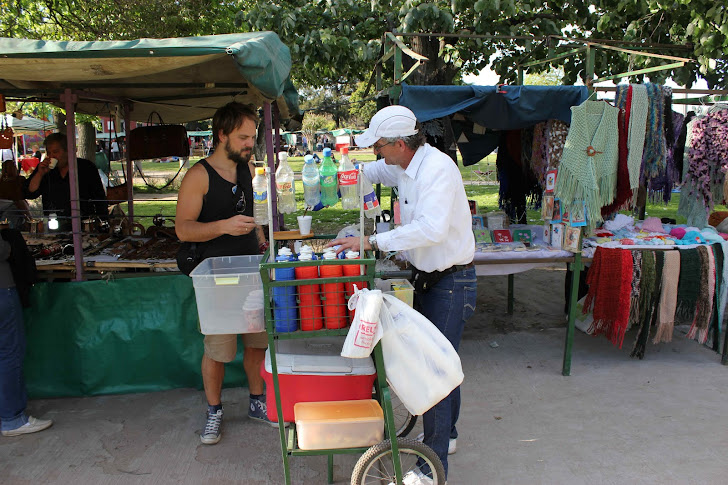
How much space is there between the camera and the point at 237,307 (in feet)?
8.52

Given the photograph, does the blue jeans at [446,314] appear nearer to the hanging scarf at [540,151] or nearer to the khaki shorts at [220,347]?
the khaki shorts at [220,347]

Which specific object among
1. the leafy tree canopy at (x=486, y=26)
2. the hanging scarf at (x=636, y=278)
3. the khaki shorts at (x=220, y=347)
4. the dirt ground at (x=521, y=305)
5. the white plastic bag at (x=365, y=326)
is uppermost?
the leafy tree canopy at (x=486, y=26)

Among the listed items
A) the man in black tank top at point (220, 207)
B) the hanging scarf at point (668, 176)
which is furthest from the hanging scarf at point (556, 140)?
the man in black tank top at point (220, 207)

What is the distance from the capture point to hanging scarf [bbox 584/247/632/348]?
172 inches

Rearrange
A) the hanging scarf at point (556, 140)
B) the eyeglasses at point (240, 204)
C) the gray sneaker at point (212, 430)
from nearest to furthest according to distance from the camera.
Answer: the eyeglasses at point (240, 204), the gray sneaker at point (212, 430), the hanging scarf at point (556, 140)

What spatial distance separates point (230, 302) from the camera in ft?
8.49

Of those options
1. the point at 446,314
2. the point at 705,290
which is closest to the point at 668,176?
the point at 705,290

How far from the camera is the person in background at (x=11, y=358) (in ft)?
10.6

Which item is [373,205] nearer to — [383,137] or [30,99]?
[383,137]

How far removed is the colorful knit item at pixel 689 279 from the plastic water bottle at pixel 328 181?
3.19m

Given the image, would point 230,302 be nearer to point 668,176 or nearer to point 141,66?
point 141,66

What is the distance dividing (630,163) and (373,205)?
2.62 m

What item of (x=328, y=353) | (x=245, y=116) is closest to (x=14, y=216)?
(x=245, y=116)

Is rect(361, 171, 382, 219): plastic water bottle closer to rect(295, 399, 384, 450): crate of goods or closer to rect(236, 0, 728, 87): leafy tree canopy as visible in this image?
rect(295, 399, 384, 450): crate of goods
